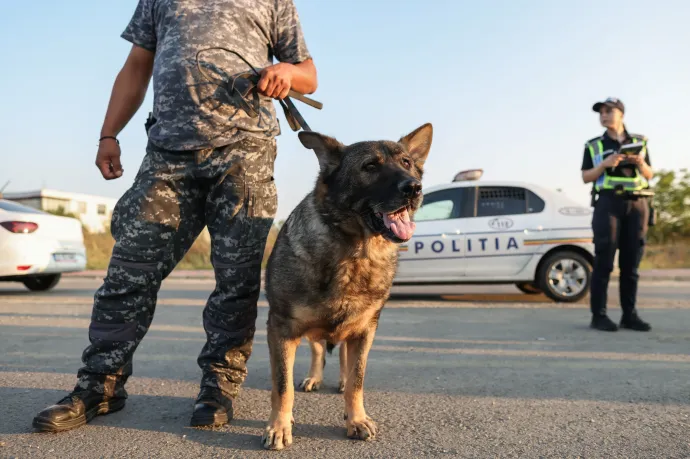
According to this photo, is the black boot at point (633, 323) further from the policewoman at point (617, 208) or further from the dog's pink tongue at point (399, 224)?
the dog's pink tongue at point (399, 224)

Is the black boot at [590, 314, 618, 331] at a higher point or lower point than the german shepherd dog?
lower

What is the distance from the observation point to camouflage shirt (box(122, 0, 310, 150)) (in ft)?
9.59

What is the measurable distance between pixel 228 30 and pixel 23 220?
7.69 meters

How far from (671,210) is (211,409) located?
2842 centimetres

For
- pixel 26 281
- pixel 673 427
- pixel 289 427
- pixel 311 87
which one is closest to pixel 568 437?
pixel 673 427

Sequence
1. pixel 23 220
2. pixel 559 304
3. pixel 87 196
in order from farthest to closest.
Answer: pixel 87 196, pixel 23 220, pixel 559 304

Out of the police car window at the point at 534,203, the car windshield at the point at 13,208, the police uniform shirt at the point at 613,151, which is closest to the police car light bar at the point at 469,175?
the police car window at the point at 534,203

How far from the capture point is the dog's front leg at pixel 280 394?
256 centimetres

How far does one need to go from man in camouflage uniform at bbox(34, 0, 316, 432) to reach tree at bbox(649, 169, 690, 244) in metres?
26.8

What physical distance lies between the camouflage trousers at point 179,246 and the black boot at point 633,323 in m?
4.54

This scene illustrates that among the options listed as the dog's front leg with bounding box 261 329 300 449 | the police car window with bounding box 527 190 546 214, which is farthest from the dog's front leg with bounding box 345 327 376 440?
the police car window with bounding box 527 190 546 214

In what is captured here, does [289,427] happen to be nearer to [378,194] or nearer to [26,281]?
[378,194]

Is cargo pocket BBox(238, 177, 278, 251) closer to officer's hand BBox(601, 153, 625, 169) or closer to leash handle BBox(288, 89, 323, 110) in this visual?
leash handle BBox(288, 89, 323, 110)

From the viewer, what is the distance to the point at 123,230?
9.60 ft
